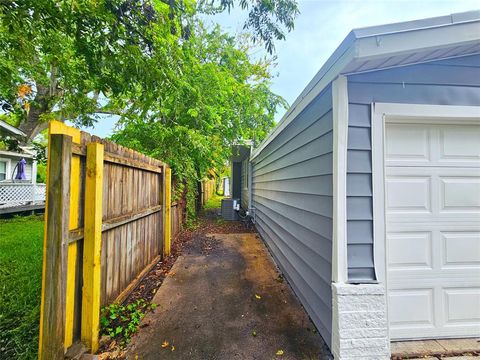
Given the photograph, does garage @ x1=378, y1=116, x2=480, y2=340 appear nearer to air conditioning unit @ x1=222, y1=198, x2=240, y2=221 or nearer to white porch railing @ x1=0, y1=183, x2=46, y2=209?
air conditioning unit @ x1=222, y1=198, x2=240, y2=221

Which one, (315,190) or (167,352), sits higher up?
(315,190)

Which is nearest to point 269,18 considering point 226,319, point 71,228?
point 71,228

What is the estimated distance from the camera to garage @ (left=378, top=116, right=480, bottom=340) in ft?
6.72

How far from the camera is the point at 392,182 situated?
2.07m

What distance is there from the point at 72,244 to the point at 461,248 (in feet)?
11.0

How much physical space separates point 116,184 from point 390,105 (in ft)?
9.30

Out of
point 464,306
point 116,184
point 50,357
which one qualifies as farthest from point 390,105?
point 50,357

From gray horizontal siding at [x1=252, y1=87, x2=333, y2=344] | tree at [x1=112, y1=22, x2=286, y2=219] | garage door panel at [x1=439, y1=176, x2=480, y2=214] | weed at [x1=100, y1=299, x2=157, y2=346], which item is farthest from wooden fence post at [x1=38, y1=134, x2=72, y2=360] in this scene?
garage door panel at [x1=439, y1=176, x2=480, y2=214]

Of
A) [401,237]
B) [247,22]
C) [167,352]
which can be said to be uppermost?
[247,22]

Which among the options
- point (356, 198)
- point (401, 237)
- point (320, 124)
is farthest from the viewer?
point (320, 124)

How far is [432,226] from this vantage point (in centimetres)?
208

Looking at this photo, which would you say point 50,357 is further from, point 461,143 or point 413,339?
point 461,143

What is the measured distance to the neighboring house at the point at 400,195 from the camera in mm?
1835

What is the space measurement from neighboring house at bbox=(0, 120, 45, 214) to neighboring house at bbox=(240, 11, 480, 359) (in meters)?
11.2
